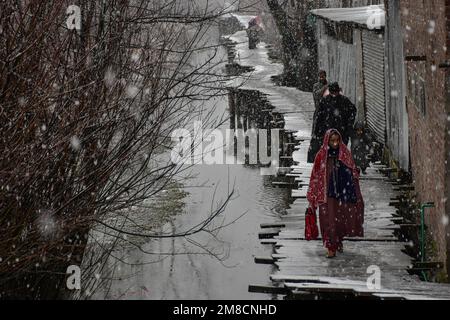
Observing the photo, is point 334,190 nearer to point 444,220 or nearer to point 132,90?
point 444,220

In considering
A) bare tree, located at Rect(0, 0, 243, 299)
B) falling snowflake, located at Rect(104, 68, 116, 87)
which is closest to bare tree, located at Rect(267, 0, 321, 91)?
falling snowflake, located at Rect(104, 68, 116, 87)

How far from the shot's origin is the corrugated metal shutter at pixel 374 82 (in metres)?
17.5

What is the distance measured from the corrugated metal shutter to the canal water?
3.13 m

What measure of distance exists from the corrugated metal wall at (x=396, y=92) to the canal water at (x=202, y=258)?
2970mm

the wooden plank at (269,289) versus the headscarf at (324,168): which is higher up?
the headscarf at (324,168)

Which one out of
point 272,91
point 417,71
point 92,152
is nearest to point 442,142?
point 417,71

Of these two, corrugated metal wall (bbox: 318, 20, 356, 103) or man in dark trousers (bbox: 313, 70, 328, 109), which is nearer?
man in dark trousers (bbox: 313, 70, 328, 109)

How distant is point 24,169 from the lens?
7207mm

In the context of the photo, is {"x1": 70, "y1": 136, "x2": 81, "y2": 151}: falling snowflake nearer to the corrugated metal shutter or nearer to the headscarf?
the headscarf

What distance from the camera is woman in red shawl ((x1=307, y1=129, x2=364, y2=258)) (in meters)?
10.5

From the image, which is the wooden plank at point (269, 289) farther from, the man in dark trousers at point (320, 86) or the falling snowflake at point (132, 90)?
the man in dark trousers at point (320, 86)

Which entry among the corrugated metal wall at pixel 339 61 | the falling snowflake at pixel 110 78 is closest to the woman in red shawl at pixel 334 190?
the falling snowflake at pixel 110 78
